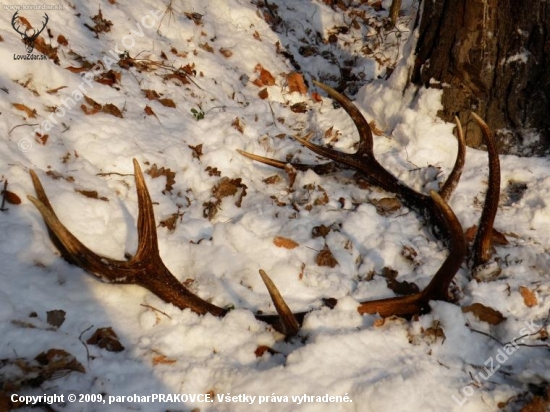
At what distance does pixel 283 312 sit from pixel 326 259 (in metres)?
Result: 0.62

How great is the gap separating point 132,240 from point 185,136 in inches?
43.7

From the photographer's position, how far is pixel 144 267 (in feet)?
6.68

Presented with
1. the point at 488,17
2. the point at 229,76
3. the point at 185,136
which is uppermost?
the point at 488,17

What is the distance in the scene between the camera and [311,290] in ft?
7.50

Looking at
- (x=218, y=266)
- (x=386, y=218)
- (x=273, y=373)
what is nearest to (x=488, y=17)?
(x=386, y=218)

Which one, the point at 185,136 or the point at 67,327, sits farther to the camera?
the point at 185,136

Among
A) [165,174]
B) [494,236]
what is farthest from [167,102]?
[494,236]

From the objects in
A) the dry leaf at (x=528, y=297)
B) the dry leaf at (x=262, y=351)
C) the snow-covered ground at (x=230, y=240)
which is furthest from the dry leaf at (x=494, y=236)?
the dry leaf at (x=262, y=351)

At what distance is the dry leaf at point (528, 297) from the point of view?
6.80 ft

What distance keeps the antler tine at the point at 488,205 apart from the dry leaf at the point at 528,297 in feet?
0.76

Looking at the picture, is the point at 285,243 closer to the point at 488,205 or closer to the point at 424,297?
the point at 424,297

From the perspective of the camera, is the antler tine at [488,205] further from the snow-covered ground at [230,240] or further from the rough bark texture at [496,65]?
the rough bark texture at [496,65]

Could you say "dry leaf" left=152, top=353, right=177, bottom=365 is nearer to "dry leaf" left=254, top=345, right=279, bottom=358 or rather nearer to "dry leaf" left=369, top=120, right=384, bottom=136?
"dry leaf" left=254, top=345, right=279, bottom=358

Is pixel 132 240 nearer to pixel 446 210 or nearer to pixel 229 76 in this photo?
pixel 446 210
